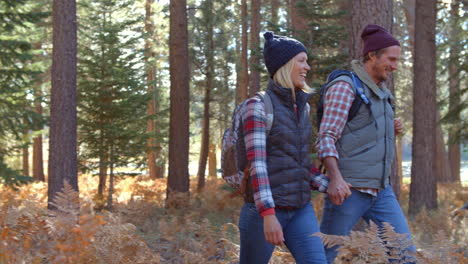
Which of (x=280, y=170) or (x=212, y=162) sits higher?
(x=280, y=170)

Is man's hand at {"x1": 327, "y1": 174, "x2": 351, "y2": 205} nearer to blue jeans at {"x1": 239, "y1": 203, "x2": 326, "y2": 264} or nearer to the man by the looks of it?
the man

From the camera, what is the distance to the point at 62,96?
9281 millimetres

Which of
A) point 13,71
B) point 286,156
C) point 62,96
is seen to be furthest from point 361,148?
point 13,71

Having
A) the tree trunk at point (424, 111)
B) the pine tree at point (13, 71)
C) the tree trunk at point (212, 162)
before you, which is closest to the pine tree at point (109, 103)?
the pine tree at point (13, 71)

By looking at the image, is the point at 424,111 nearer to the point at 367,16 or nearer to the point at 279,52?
the point at 367,16

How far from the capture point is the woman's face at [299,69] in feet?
11.6

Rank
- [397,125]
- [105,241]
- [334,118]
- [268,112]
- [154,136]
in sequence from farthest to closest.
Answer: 1. [154,136]
2. [105,241]
3. [397,125]
4. [334,118]
5. [268,112]

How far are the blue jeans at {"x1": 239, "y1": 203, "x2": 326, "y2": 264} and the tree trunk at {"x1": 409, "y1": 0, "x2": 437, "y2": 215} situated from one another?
380 inches

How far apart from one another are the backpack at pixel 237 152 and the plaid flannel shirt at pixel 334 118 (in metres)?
0.52

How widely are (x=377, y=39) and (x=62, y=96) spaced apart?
22.5ft

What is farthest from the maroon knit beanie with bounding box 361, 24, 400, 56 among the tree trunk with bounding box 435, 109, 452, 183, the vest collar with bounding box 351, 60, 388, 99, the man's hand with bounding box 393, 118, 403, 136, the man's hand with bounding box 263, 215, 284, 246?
the tree trunk with bounding box 435, 109, 452, 183

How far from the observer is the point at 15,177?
12547 millimetres

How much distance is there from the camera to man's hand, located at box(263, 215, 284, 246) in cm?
327

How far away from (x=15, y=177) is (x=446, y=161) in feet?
62.0
